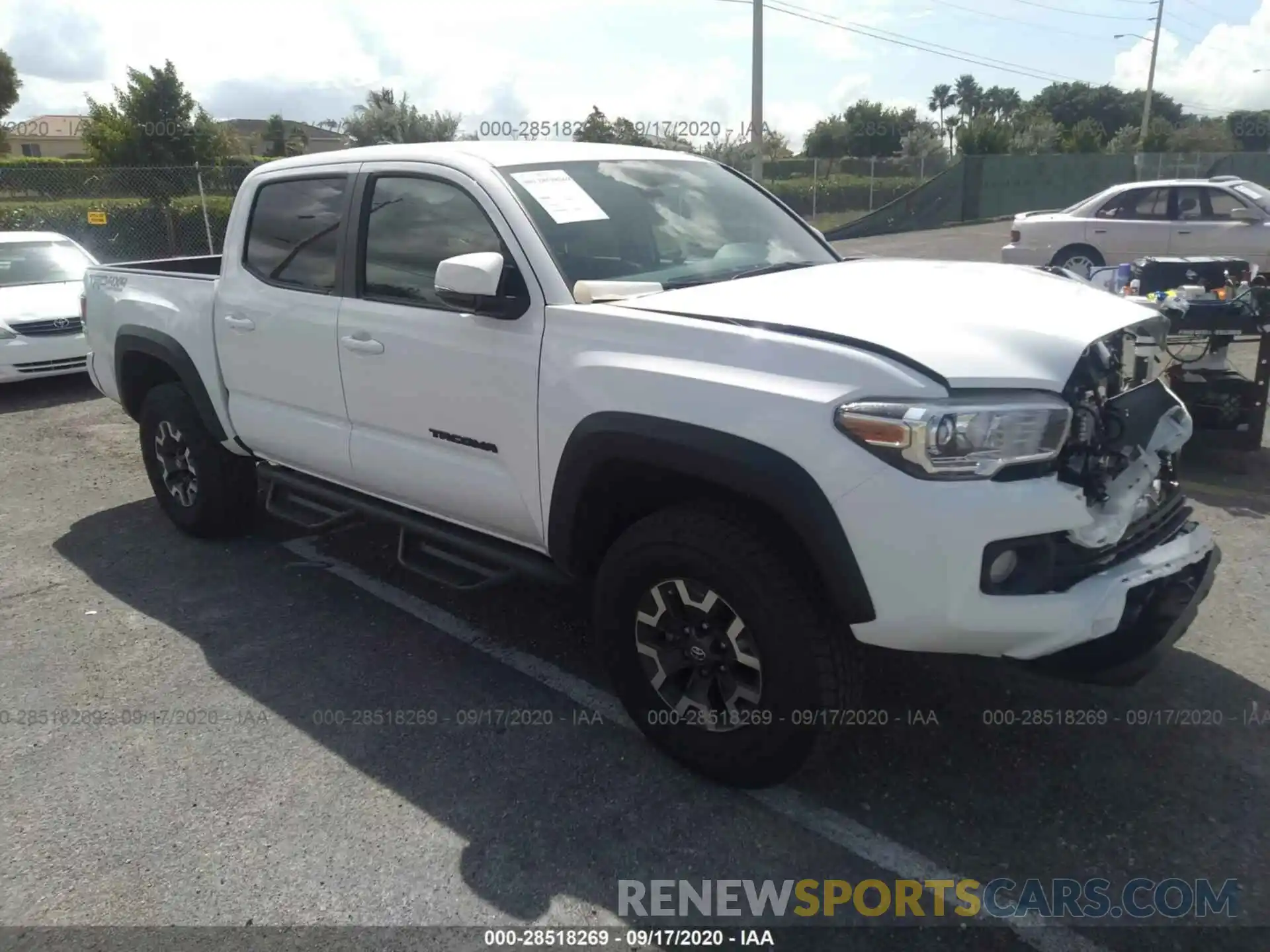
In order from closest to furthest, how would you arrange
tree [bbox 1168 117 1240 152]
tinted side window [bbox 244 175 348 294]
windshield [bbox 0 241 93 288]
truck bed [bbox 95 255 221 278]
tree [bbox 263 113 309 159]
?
tinted side window [bbox 244 175 348 294]
truck bed [bbox 95 255 221 278]
windshield [bbox 0 241 93 288]
tree [bbox 1168 117 1240 152]
tree [bbox 263 113 309 159]

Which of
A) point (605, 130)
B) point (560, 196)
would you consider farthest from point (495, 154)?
point (605, 130)

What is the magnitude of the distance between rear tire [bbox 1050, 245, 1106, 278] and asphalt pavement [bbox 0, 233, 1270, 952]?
9.37 meters

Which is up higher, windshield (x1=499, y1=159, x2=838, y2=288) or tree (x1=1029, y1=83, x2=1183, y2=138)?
tree (x1=1029, y1=83, x2=1183, y2=138)

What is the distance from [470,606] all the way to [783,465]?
7.68 ft

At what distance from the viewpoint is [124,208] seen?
17234 mm

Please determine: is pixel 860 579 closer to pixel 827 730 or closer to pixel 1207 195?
pixel 827 730

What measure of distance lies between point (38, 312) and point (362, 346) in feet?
23.7

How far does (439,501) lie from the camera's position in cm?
386

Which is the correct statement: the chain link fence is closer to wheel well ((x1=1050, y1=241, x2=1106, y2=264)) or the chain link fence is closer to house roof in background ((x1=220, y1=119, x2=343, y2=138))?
wheel well ((x1=1050, y1=241, x2=1106, y2=264))

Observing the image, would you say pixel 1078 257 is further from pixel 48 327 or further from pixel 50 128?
pixel 50 128

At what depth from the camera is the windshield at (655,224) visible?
3.55m

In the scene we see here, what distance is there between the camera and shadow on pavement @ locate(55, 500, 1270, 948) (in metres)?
2.83

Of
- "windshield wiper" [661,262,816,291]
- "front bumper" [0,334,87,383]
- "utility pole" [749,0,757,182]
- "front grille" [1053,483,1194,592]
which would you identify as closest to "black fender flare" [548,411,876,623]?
"front grille" [1053,483,1194,592]

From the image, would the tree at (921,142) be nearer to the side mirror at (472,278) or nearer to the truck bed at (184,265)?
the truck bed at (184,265)
